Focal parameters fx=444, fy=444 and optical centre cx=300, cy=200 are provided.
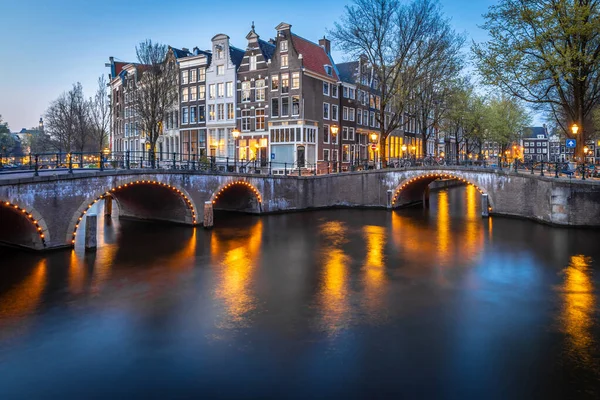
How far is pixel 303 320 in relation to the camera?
42.8 feet

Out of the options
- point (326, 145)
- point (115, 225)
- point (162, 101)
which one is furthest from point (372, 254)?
point (326, 145)

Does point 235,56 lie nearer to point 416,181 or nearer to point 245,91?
point 245,91

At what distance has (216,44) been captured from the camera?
51.4 m

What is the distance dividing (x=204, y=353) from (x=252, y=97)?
4131 cm

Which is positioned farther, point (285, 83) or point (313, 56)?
point (313, 56)

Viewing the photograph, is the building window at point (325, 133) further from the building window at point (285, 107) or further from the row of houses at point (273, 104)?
the building window at point (285, 107)

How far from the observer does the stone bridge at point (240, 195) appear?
20.7 m

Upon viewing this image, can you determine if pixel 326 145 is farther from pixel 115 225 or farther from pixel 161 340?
pixel 161 340

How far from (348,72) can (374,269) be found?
40.3 metres

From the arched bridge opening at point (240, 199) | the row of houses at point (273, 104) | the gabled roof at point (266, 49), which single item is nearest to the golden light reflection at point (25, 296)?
the arched bridge opening at point (240, 199)

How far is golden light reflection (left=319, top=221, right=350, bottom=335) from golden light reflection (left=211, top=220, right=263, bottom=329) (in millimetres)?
2447

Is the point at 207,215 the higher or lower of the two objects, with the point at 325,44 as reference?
lower

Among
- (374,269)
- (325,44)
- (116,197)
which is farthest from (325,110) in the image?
(374,269)

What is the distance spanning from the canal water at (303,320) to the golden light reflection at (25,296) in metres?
0.07
